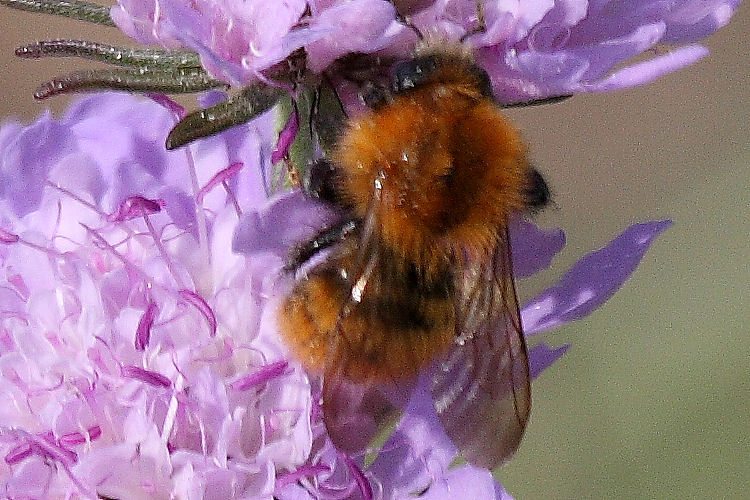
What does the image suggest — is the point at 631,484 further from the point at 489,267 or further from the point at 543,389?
the point at 489,267

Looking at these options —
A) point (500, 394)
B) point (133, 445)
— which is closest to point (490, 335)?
point (500, 394)

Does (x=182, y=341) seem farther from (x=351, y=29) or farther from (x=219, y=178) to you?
(x=351, y=29)

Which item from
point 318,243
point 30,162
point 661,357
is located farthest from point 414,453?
point 661,357

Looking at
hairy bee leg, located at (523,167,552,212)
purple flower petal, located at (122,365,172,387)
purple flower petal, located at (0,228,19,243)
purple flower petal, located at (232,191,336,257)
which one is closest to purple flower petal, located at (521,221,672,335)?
hairy bee leg, located at (523,167,552,212)

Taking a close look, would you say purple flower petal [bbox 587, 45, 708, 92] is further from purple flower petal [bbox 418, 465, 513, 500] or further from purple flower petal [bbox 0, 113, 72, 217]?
purple flower petal [bbox 0, 113, 72, 217]

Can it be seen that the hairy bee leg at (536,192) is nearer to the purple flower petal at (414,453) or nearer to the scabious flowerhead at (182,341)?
the scabious flowerhead at (182,341)
